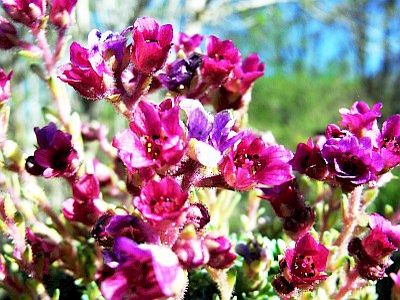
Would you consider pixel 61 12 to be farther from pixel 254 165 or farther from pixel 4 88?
pixel 254 165

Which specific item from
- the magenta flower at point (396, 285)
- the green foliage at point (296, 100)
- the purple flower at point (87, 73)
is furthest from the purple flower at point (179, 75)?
the green foliage at point (296, 100)

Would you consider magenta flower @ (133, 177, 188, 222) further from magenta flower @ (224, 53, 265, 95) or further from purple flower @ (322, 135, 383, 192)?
magenta flower @ (224, 53, 265, 95)

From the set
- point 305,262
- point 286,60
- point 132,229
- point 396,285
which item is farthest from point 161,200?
point 286,60

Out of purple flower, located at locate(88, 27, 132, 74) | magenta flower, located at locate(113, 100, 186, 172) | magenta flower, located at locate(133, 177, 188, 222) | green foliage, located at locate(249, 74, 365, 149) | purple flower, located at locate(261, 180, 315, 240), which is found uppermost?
purple flower, located at locate(88, 27, 132, 74)

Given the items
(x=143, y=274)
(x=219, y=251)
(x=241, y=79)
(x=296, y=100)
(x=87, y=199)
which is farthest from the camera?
(x=296, y=100)

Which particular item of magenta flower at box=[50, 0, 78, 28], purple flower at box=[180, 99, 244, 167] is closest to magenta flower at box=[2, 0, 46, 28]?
magenta flower at box=[50, 0, 78, 28]

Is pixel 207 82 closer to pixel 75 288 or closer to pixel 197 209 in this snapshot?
pixel 197 209
